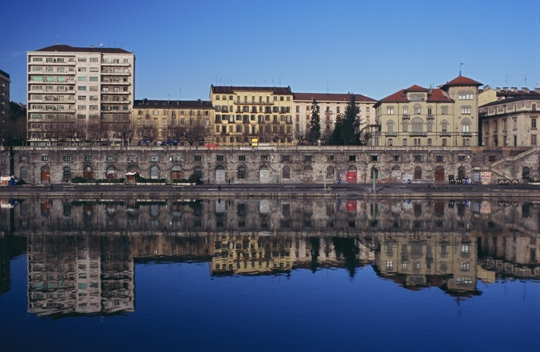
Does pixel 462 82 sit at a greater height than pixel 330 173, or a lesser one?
greater

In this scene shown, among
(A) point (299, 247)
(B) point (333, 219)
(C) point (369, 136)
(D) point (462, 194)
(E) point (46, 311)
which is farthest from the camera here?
(C) point (369, 136)

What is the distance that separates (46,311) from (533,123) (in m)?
86.8

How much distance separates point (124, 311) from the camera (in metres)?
20.8

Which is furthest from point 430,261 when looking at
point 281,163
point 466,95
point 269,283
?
point 466,95

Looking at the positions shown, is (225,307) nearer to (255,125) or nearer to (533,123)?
(533,123)

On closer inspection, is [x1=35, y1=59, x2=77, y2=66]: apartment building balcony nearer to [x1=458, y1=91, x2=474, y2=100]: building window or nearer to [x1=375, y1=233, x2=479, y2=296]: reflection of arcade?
[x1=458, y1=91, x2=474, y2=100]: building window

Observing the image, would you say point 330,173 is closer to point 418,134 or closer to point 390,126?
point 390,126

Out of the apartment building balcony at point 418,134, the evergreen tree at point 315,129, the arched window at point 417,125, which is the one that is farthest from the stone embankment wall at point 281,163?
the evergreen tree at point 315,129

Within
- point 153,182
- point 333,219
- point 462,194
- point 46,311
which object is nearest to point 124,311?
point 46,311

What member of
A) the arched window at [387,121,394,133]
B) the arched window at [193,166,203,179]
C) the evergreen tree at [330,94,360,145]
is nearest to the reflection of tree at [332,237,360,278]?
the arched window at [193,166,203,179]

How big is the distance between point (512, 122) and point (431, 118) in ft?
43.5

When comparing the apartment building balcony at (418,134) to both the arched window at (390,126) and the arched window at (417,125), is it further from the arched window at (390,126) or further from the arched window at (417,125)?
the arched window at (390,126)

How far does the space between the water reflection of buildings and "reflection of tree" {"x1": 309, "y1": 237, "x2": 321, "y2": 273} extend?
6 cm

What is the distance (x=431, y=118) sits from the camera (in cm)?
9294
